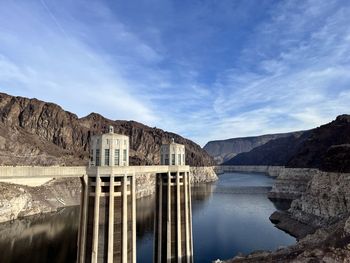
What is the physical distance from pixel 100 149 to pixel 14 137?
13741 centimetres

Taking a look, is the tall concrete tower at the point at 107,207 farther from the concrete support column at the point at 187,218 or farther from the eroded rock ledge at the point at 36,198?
the eroded rock ledge at the point at 36,198

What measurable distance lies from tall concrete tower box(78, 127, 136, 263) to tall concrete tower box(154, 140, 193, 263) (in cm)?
927

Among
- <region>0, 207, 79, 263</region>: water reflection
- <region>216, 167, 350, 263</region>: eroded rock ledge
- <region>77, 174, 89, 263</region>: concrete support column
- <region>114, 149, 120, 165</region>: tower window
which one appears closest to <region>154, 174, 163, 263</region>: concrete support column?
<region>216, 167, 350, 263</region>: eroded rock ledge

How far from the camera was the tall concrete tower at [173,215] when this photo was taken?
3875 centimetres

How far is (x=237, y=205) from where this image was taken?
117562 millimetres

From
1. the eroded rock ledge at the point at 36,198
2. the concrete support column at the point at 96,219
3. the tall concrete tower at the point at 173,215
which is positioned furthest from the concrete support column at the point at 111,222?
the eroded rock ledge at the point at 36,198

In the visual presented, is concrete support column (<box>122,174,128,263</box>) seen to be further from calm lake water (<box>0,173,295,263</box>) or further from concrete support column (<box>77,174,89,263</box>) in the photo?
calm lake water (<box>0,173,295,263</box>)

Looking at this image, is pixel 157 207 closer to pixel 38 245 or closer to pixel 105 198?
pixel 105 198

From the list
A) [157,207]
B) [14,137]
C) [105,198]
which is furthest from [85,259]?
[14,137]

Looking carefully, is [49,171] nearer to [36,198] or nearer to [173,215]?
[173,215]

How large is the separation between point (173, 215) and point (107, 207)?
42.5ft

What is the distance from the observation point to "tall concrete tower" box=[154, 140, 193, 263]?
38750 millimetres

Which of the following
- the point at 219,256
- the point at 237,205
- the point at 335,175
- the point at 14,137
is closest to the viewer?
the point at 219,256

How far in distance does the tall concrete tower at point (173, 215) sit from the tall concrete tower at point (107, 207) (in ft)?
30.4
